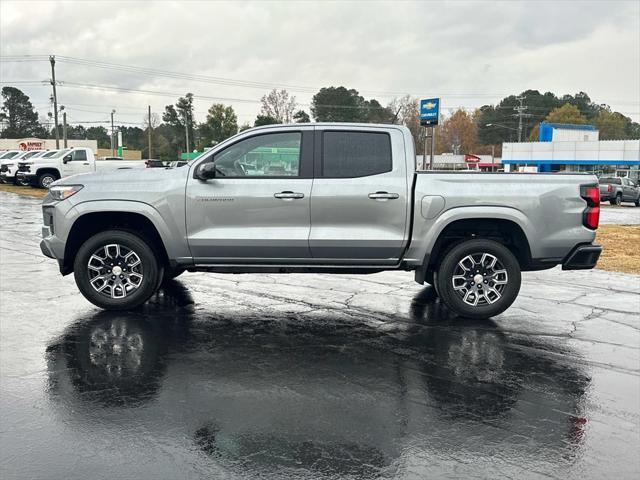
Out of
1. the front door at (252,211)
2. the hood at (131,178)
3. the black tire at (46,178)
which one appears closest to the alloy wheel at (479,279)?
the front door at (252,211)

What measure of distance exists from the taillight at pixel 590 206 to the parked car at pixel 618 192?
105ft

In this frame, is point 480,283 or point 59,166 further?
point 59,166

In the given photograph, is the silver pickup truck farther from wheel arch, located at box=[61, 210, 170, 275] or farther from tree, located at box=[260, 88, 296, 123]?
tree, located at box=[260, 88, 296, 123]

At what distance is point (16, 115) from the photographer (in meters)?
118

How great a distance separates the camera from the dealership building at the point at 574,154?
2410 inches

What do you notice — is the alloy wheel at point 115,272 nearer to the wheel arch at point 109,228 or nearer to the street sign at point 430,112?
the wheel arch at point 109,228

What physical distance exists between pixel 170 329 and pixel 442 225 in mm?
3103

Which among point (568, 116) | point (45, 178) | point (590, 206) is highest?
point (568, 116)

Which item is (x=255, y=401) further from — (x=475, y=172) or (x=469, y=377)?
(x=475, y=172)

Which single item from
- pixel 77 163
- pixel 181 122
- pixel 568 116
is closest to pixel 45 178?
pixel 77 163

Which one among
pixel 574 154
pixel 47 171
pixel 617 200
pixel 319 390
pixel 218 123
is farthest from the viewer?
pixel 218 123

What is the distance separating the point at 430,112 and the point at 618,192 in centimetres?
1799

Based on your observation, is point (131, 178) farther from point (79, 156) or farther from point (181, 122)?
point (181, 122)

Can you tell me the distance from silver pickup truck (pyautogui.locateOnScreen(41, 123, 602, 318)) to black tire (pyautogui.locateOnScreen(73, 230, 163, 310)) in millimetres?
12
